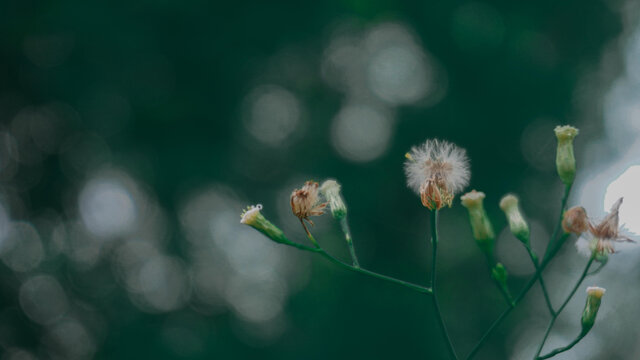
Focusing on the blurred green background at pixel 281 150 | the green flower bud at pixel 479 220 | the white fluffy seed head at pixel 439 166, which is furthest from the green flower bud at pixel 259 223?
the blurred green background at pixel 281 150

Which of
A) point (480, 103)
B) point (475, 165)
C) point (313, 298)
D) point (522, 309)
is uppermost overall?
point (480, 103)

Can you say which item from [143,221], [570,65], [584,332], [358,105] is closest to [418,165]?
[584,332]

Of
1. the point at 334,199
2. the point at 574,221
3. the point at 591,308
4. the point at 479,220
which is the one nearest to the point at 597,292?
the point at 591,308

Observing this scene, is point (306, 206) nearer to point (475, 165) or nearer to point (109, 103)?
point (475, 165)

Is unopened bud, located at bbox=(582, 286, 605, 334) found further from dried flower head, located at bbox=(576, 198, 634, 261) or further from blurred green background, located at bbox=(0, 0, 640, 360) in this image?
blurred green background, located at bbox=(0, 0, 640, 360)

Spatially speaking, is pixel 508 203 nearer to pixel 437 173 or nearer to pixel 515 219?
pixel 515 219

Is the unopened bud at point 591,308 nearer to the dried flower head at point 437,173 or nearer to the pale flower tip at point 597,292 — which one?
the pale flower tip at point 597,292
